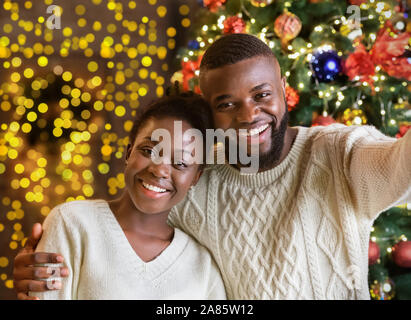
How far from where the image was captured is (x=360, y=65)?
71.6 inches

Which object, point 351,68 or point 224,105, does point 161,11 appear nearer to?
point 351,68

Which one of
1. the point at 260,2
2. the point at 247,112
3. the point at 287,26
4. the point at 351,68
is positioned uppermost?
the point at 260,2

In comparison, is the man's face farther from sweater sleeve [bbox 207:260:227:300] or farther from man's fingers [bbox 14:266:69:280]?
man's fingers [bbox 14:266:69:280]

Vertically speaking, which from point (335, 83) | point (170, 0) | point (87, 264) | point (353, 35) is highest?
point (170, 0)

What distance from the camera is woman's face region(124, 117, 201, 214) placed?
4.13 ft

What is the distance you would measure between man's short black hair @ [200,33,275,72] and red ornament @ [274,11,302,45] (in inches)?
21.3

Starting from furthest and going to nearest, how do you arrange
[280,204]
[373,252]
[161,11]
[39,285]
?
1. [161,11]
2. [373,252]
3. [280,204]
4. [39,285]

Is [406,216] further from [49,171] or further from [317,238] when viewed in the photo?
[49,171]

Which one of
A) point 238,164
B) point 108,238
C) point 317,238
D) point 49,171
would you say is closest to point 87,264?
point 108,238

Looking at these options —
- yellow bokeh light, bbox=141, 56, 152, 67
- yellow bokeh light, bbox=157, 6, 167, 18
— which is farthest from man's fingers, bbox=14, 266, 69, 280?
yellow bokeh light, bbox=157, 6, 167, 18

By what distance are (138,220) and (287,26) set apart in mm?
1050

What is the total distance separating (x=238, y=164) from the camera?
1.42 meters

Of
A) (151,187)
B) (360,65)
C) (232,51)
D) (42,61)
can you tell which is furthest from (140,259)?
(42,61)

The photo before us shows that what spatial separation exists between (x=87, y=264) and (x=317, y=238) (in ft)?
2.20
